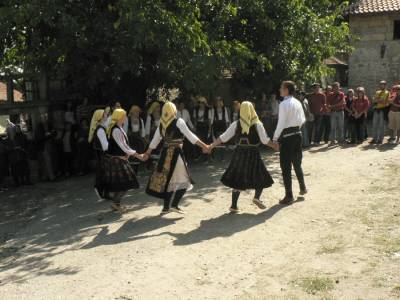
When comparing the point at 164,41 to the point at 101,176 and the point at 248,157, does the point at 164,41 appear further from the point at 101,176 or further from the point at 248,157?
the point at 248,157

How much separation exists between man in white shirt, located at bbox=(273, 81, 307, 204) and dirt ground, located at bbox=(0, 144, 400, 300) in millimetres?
584

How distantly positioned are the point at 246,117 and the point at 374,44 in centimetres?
1905

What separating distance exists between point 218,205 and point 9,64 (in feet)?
28.3

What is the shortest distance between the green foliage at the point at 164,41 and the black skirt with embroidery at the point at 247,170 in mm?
3431

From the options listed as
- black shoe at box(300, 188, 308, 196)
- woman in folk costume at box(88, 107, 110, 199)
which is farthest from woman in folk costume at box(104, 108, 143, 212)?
black shoe at box(300, 188, 308, 196)

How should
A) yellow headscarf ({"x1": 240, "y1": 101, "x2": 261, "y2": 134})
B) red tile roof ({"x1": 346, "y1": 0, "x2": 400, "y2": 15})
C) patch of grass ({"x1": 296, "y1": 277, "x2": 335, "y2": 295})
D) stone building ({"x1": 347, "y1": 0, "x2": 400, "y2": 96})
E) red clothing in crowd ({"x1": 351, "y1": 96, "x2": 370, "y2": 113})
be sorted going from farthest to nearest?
stone building ({"x1": 347, "y1": 0, "x2": 400, "y2": 96}) → red tile roof ({"x1": 346, "y1": 0, "x2": 400, "y2": 15}) → red clothing in crowd ({"x1": 351, "y1": 96, "x2": 370, "y2": 113}) → yellow headscarf ({"x1": 240, "y1": 101, "x2": 261, "y2": 134}) → patch of grass ({"x1": 296, "y1": 277, "x2": 335, "y2": 295})

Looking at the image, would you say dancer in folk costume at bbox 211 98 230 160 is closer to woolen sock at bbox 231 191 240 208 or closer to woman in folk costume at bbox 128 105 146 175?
woman in folk costume at bbox 128 105 146 175

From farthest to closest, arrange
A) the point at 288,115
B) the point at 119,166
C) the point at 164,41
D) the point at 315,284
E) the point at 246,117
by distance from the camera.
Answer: the point at 164,41 < the point at 119,166 < the point at 288,115 < the point at 246,117 < the point at 315,284

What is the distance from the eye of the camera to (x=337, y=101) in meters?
15.1

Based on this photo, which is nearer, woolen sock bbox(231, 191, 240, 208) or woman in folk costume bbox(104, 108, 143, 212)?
woolen sock bbox(231, 191, 240, 208)

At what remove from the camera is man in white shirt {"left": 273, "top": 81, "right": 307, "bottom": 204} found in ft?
27.9

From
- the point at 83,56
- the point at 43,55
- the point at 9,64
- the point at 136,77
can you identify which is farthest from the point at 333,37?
the point at 9,64

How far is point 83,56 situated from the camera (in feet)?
40.9

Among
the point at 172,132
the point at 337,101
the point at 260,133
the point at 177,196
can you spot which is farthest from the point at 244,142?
the point at 337,101
